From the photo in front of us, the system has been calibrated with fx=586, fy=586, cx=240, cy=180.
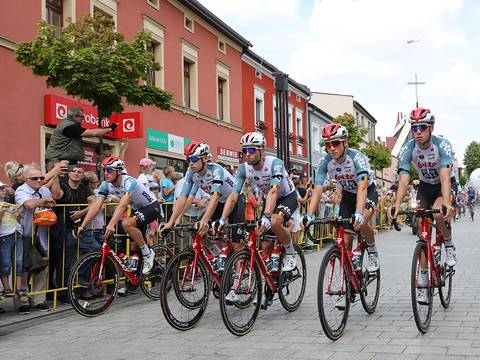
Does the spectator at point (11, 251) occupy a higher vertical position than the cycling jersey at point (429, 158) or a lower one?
lower

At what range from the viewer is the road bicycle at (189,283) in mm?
6166

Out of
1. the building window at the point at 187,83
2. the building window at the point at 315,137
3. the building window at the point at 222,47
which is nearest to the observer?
the building window at the point at 187,83

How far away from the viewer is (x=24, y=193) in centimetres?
766

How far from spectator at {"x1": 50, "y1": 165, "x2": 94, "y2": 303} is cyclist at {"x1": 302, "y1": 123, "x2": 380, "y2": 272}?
3.66 m

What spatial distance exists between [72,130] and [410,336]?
18.8 feet

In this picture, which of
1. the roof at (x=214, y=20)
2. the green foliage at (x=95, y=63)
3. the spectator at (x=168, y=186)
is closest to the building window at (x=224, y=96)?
the roof at (x=214, y=20)

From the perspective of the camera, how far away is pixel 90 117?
53.2 feet

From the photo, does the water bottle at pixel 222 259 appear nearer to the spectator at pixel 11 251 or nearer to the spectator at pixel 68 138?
the spectator at pixel 11 251

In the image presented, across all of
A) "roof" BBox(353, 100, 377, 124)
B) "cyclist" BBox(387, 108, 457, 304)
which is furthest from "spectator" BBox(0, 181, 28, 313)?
"roof" BBox(353, 100, 377, 124)

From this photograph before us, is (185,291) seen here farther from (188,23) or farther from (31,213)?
(188,23)

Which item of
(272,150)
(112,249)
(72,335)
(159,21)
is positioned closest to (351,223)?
(72,335)

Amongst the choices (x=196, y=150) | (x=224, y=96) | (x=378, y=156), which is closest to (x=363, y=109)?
(x=378, y=156)

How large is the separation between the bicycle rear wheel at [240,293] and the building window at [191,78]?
1799cm

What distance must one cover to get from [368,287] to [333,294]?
1.08 m
